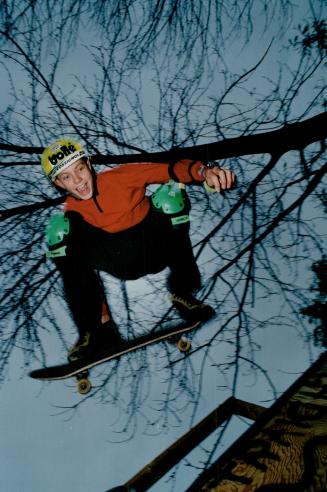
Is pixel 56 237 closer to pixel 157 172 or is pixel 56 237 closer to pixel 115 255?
pixel 115 255

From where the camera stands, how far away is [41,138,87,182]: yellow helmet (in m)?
2.94

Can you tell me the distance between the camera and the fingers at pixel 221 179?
2289 mm

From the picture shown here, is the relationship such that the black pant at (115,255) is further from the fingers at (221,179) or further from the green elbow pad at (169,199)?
the fingers at (221,179)

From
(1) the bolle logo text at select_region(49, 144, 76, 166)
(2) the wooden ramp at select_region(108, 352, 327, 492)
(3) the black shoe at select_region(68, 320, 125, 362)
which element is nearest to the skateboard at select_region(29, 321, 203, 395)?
(3) the black shoe at select_region(68, 320, 125, 362)

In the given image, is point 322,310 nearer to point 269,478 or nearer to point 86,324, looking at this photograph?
point 269,478

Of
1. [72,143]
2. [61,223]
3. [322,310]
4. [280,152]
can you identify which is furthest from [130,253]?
[322,310]

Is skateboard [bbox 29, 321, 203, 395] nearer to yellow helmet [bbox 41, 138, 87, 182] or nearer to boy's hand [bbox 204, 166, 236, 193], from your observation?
boy's hand [bbox 204, 166, 236, 193]

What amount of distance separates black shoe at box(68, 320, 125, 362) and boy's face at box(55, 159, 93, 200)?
1299mm

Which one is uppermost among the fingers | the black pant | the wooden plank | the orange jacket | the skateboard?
the orange jacket

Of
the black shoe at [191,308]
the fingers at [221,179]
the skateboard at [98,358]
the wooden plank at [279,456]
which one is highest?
the fingers at [221,179]

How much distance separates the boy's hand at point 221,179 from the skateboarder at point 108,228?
543 millimetres

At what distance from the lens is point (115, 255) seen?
2945mm

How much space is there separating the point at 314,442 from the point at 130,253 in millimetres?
2000

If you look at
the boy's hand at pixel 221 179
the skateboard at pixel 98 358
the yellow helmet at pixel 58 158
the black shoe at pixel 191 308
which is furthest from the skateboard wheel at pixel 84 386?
the boy's hand at pixel 221 179
